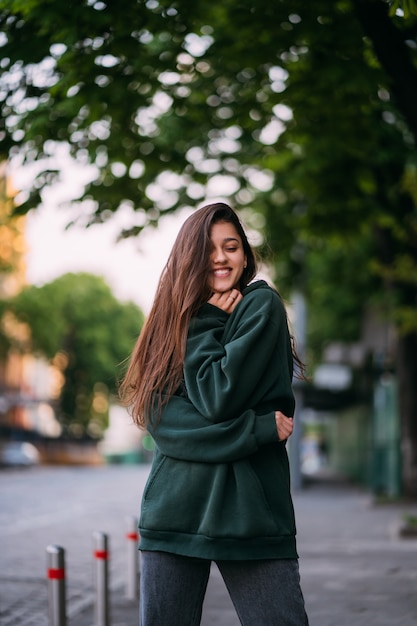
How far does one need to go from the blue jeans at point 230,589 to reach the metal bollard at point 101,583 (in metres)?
3.49

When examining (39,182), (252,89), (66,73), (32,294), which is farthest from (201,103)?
(32,294)

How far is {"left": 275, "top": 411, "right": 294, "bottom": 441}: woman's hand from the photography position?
297cm

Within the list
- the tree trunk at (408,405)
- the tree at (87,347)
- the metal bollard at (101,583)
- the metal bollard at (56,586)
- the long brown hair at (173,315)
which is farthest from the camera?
the tree at (87,347)

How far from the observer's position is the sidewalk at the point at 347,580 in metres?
7.34

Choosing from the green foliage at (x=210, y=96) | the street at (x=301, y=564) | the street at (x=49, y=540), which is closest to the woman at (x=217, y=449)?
the green foliage at (x=210, y=96)

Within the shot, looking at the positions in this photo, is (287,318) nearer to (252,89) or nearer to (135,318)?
(252,89)

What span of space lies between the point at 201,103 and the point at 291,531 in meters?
9.34

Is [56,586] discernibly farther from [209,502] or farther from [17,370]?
[17,370]

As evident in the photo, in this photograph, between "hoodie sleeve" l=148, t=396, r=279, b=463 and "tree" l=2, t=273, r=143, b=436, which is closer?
"hoodie sleeve" l=148, t=396, r=279, b=463

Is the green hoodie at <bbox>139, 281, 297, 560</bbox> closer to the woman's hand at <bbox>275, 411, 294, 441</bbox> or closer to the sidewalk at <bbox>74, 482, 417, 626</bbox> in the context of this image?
the woman's hand at <bbox>275, 411, 294, 441</bbox>

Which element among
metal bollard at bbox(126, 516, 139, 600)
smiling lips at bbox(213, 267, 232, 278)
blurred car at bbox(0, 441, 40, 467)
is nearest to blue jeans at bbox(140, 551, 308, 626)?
smiling lips at bbox(213, 267, 232, 278)

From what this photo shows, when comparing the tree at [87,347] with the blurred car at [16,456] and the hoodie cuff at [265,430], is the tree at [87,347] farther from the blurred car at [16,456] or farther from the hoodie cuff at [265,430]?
the hoodie cuff at [265,430]

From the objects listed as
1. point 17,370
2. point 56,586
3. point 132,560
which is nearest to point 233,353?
point 56,586

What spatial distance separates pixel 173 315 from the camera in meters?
3.16
